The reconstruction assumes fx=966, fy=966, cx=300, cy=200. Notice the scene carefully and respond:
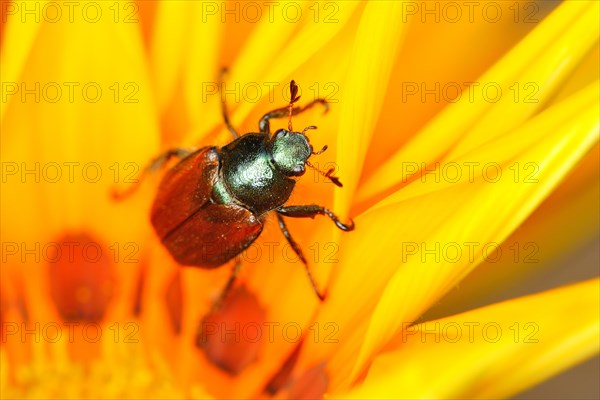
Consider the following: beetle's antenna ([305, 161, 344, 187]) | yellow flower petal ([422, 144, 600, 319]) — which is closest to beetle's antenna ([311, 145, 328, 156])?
beetle's antenna ([305, 161, 344, 187])

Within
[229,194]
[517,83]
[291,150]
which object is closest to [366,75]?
[517,83]

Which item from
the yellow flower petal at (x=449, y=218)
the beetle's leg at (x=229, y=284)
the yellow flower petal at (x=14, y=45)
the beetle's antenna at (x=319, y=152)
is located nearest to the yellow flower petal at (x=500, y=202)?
the yellow flower petal at (x=449, y=218)

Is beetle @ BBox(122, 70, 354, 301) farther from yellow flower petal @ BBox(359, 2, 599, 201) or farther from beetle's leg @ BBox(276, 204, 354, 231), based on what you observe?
yellow flower petal @ BBox(359, 2, 599, 201)

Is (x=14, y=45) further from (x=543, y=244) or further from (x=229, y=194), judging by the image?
(x=543, y=244)

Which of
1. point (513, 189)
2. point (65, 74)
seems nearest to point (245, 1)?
point (65, 74)

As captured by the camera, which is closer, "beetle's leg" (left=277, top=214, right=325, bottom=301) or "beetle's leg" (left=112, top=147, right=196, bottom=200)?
"beetle's leg" (left=277, top=214, right=325, bottom=301)

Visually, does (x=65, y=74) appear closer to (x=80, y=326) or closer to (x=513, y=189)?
(x=80, y=326)
